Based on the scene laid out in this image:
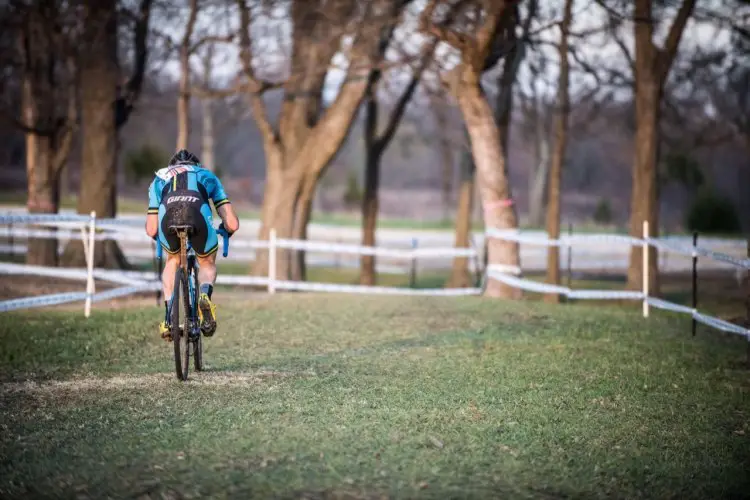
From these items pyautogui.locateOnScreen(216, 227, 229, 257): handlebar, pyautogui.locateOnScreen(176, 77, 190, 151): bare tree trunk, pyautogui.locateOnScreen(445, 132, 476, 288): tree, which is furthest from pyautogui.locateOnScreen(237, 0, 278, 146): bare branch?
pyautogui.locateOnScreen(216, 227, 229, 257): handlebar

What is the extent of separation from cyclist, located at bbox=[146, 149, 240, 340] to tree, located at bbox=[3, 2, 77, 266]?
15513mm

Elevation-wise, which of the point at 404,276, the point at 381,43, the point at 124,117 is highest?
the point at 381,43

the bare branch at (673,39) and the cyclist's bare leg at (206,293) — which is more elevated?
the bare branch at (673,39)

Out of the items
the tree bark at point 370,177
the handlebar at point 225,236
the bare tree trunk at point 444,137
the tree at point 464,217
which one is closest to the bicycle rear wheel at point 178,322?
the handlebar at point 225,236

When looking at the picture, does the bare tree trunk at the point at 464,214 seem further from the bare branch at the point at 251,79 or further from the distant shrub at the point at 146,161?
the distant shrub at the point at 146,161

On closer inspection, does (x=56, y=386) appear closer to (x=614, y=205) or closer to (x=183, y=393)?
(x=183, y=393)

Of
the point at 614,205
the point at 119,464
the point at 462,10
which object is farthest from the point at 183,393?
the point at 614,205

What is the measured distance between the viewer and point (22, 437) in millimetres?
7082

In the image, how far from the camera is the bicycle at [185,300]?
350 inches

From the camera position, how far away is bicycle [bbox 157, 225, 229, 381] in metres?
8.89

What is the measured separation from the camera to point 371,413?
26.1ft

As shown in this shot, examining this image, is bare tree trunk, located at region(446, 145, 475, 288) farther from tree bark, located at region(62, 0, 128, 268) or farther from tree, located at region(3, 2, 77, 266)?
tree, located at region(3, 2, 77, 266)

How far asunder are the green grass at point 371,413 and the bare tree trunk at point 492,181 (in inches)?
225

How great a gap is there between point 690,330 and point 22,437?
10913mm
